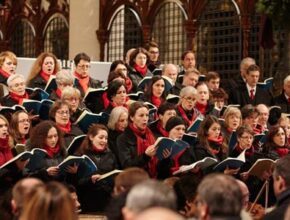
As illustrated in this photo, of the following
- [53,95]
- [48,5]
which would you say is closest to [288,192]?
[53,95]

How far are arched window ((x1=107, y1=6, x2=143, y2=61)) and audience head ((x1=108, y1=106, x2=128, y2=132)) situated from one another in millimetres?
7536

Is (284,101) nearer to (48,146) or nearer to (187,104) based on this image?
(187,104)

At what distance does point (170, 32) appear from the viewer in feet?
52.6

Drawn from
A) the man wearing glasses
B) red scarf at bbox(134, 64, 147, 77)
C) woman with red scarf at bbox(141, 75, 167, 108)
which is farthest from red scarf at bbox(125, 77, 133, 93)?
woman with red scarf at bbox(141, 75, 167, 108)

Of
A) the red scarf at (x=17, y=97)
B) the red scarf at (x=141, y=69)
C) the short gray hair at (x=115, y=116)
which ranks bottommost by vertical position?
the short gray hair at (x=115, y=116)

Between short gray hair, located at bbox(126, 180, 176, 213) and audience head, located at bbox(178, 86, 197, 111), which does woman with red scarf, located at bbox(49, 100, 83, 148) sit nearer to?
audience head, located at bbox(178, 86, 197, 111)

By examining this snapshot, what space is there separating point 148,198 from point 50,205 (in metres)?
0.67

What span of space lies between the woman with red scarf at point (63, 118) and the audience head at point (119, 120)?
0.35 meters

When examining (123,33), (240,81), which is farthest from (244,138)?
(123,33)

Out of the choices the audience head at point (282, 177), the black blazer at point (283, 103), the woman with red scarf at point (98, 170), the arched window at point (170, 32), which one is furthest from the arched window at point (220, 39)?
the audience head at point (282, 177)

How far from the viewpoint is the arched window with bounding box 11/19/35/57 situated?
18.4m

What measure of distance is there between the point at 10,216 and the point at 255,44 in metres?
9.58

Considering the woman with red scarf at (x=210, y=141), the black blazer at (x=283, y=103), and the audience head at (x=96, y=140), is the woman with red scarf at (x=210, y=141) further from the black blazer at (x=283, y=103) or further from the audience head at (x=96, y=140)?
the black blazer at (x=283, y=103)

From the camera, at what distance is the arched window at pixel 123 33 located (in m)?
16.7
